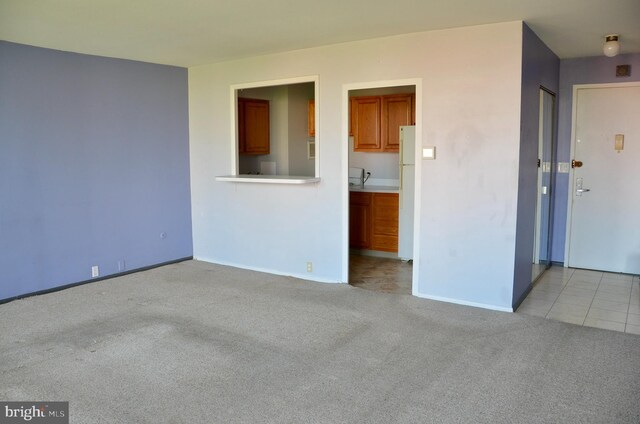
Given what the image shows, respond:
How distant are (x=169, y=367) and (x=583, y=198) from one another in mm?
4911

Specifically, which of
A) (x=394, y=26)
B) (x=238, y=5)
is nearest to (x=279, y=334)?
(x=238, y=5)

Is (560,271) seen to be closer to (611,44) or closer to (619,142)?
(619,142)

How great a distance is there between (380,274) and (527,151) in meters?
2.11

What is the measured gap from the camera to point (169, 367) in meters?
3.22

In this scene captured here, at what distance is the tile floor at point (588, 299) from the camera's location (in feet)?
13.6

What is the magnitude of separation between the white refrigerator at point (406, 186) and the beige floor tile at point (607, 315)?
227 cm

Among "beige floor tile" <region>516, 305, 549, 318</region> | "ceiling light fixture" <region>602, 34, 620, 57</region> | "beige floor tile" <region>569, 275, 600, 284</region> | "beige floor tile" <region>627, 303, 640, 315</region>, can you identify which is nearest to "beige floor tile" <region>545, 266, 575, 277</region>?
"beige floor tile" <region>569, 275, 600, 284</region>

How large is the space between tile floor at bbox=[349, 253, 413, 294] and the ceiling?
246 centimetres

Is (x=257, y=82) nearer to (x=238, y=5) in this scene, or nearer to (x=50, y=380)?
(x=238, y=5)

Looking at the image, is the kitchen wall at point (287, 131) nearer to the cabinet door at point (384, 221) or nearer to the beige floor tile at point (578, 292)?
the cabinet door at point (384, 221)

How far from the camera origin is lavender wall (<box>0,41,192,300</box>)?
15.1 feet

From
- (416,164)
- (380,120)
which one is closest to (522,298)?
(416,164)

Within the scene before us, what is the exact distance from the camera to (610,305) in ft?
14.8

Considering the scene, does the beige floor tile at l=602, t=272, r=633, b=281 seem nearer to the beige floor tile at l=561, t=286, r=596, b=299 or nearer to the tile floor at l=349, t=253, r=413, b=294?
the beige floor tile at l=561, t=286, r=596, b=299
